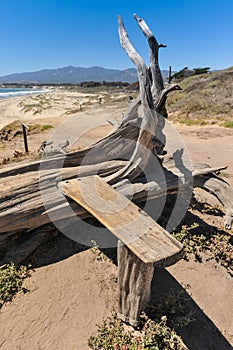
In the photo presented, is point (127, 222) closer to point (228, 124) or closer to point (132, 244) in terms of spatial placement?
point (132, 244)

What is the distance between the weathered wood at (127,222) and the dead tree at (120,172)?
330mm

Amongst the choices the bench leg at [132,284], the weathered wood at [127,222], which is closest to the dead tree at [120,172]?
the weathered wood at [127,222]

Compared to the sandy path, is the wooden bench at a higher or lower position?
higher

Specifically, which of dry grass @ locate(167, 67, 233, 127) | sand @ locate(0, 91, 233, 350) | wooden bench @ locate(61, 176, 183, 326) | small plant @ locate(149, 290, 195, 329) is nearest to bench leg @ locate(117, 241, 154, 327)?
wooden bench @ locate(61, 176, 183, 326)

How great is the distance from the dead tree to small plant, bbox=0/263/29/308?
132 mm

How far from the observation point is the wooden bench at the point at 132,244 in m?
1.90

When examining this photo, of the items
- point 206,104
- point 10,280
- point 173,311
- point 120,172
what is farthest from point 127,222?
point 206,104

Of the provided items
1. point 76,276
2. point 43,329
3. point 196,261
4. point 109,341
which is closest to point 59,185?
point 76,276

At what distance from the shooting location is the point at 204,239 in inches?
146

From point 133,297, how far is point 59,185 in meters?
1.43

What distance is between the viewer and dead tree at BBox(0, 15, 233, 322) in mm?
3078

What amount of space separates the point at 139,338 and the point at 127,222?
1.04 m

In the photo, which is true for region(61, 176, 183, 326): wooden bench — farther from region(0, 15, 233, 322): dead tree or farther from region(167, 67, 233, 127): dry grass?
region(167, 67, 233, 127): dry grass

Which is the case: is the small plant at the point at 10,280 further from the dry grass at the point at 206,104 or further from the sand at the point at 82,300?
the dry grass at the point at 206,104
